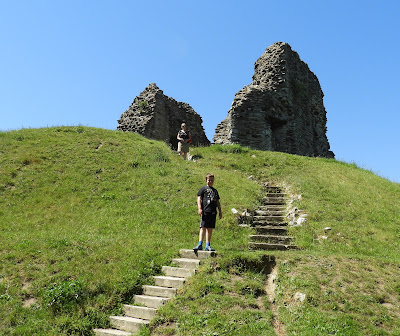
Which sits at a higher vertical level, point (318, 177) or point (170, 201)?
point (318, 177)

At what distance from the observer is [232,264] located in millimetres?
8398

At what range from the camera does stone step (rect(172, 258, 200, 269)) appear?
8.55 m

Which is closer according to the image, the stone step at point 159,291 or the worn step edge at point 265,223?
the stone step at point 159,291

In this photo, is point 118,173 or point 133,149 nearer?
point 118,173

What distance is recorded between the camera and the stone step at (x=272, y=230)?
40.8ft

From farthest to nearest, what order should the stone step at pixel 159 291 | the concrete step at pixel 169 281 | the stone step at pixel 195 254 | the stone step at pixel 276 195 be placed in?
the stone step at pixel 276 195
the stone step at pixel 195 254
the concrete step at pixel 169 281
the stone step at pixel 159 291

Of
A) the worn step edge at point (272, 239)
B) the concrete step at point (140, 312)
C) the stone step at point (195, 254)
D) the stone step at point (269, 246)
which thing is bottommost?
the concrete step at point (140, 312)

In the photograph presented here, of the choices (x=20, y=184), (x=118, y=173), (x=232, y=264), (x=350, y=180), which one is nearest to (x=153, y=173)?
(x=118, y=173)

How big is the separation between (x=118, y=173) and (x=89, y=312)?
34.7 feet

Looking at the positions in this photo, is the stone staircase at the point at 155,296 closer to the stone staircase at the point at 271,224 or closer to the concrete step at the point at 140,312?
the concrete step at the point at 140,312

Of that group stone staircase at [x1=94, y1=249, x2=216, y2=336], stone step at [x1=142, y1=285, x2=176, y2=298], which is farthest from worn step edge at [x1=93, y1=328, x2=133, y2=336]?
stone step at [x1=142, y1=285, x2=176, y2=298]

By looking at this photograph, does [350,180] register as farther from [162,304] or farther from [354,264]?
[162,304]

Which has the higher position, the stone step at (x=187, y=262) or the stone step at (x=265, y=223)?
the stone step at (x=265, y=223)

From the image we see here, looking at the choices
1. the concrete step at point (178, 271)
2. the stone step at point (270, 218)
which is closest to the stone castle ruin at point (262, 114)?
the stone step at point (270, 218)
